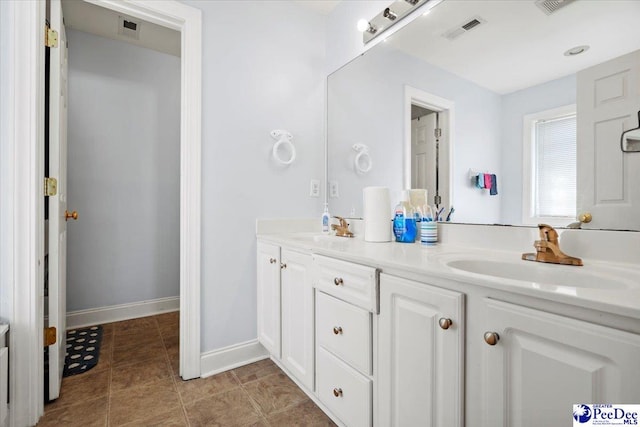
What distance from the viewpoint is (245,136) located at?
193cm

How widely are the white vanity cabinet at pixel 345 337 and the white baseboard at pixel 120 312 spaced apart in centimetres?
209

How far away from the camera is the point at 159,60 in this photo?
9.29ft

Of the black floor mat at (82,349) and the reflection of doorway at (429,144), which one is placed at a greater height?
the reflection of doorway at (429,144)

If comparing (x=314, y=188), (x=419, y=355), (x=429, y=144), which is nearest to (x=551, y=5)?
(x=429, y=144)

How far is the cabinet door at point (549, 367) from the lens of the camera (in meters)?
0.55

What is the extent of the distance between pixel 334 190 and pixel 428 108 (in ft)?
2.89

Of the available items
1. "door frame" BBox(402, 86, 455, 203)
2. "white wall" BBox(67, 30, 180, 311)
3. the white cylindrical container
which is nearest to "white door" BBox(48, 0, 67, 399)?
"white wall" BBox(67, 30, 180, 311)

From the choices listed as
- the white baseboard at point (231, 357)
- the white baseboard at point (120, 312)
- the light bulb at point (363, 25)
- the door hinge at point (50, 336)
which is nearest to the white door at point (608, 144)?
the light bulb at point (363, 25)

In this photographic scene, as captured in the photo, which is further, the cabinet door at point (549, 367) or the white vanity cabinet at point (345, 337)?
the white vanity cabinet at point (345, 337)

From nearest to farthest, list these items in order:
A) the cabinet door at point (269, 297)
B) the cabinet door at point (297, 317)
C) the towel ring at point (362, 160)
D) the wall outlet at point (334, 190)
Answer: the cabinet door at point (297, 317), the cabinet door at point (269, 297), the towel ring at point (362, 160), the wall outlet at point (334, 190)

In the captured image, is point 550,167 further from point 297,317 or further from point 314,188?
point 314,188

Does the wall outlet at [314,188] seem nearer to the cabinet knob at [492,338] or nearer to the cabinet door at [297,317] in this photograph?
the cabinet door at [297,317]

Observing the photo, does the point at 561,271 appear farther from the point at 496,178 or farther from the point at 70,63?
the point at 70,63

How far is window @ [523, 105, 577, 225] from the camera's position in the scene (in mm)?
1073
